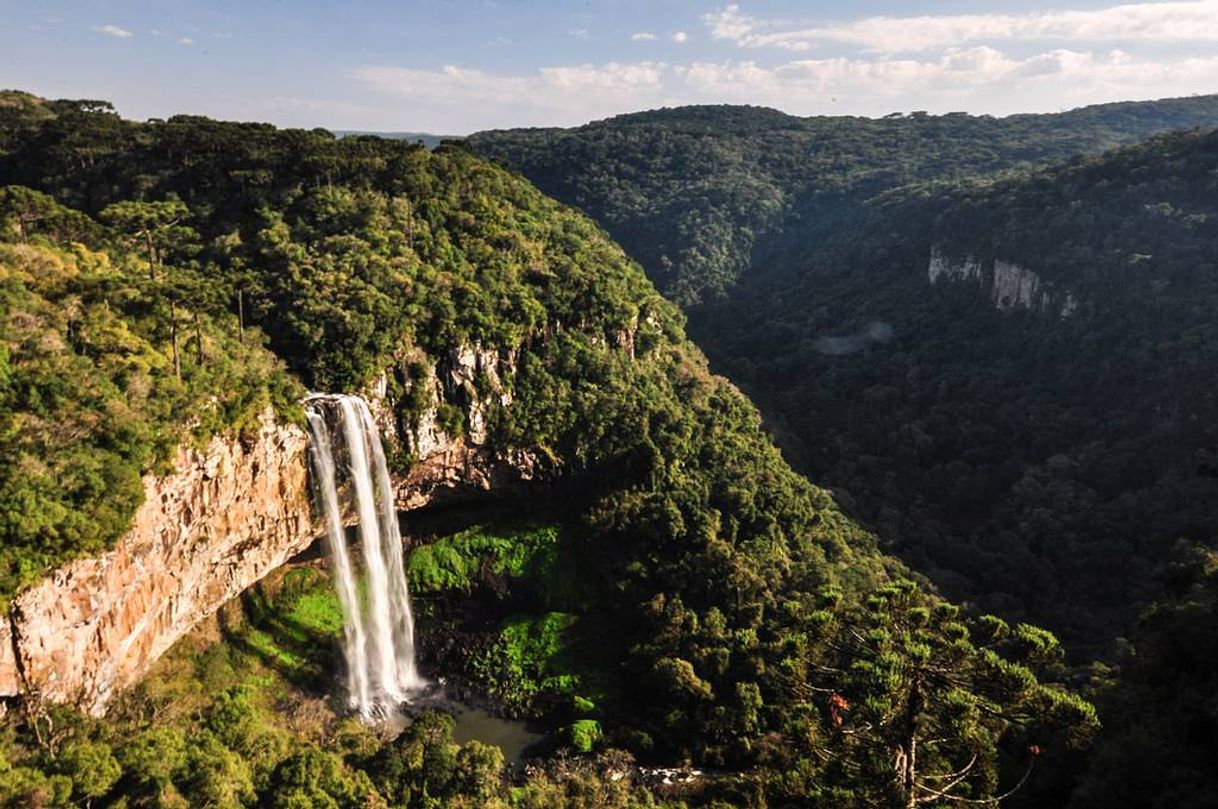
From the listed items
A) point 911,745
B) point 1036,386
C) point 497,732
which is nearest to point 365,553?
point 497,732

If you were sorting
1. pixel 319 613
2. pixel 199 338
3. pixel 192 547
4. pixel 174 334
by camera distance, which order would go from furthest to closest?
pixel 319 613, pixel 199 338, pixel 192 547, pixel 174 334

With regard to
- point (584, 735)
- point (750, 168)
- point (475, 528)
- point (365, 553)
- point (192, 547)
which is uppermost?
point (750, 168)

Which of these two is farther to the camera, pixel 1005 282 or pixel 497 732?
pixel 1005 282

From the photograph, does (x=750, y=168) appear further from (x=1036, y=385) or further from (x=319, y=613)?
(x=319, y=613)

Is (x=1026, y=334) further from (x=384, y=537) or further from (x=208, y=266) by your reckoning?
(x=208, y=266)

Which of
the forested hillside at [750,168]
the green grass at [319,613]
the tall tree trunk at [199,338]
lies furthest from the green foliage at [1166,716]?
the forested hillside at [750,168]

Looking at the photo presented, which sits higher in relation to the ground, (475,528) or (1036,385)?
(1036,385)

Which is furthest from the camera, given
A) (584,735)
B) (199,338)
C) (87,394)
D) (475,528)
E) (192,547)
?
(475,528)

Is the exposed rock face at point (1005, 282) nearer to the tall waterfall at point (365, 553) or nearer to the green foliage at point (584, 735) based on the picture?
the green foliage at point (584, 735)
